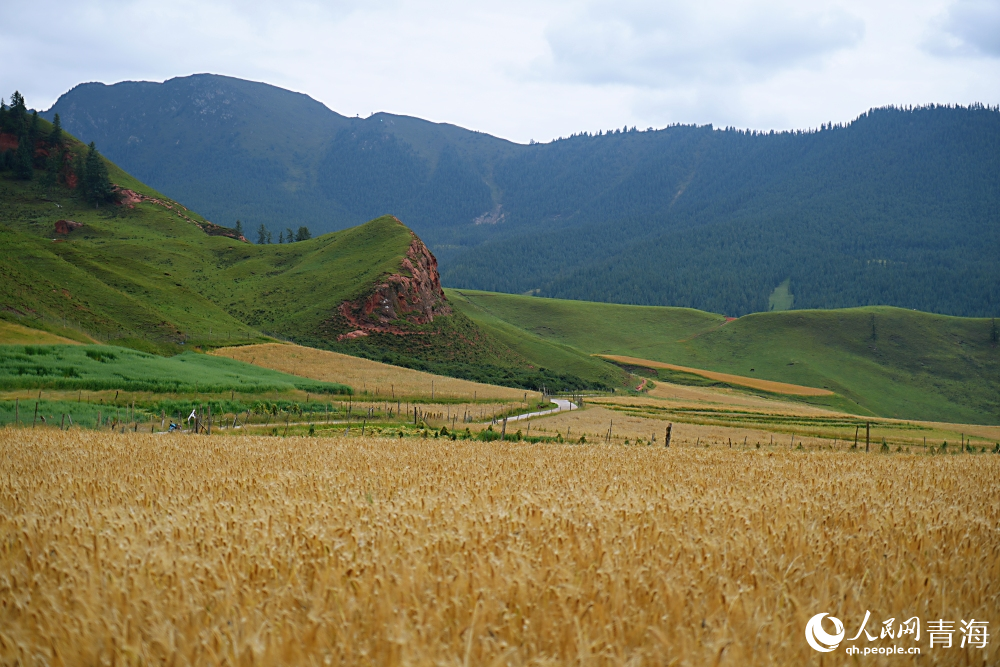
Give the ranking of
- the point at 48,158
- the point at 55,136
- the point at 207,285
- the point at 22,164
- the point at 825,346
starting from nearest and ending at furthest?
1. the point at 207,285
2. the point at 22,164
3. the point at 48,158
4. the point at 55,136
5. the point at 825,346

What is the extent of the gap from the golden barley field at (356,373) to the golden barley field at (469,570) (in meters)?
50.3

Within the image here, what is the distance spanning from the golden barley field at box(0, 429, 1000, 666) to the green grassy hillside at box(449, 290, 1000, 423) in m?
118

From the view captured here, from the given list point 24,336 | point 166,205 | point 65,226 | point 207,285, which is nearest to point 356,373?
point 24,336

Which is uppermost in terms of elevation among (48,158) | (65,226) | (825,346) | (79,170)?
(48,158)

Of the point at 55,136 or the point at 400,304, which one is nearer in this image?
the point at 400,304

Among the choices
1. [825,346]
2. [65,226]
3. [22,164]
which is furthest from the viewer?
[825,346]

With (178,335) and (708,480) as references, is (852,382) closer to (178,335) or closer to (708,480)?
(178,335)

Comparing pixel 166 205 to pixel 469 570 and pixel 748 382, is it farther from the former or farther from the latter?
pixel 469 570

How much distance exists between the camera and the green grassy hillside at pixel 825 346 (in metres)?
133

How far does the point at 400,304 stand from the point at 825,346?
4638 inches

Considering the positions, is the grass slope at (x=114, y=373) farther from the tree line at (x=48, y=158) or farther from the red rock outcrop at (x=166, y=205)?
the tree line at (x=48, y=158)

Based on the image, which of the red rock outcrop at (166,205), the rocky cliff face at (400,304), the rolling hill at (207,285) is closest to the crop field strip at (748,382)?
the rolling hill at (207,285)

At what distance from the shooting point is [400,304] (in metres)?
109

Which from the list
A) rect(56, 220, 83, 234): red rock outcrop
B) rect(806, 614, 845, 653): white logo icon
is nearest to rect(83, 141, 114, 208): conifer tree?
rect(56, 220, 83, 234): red rock outcrop
